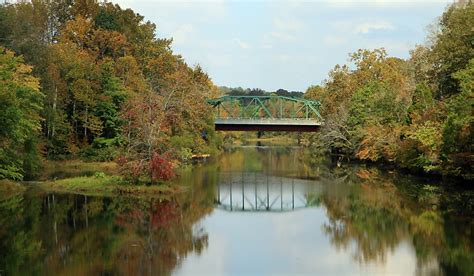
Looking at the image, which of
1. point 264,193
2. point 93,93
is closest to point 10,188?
point 264,193

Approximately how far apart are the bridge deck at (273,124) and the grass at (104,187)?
45.5 meters

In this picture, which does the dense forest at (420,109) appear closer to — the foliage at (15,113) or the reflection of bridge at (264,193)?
the reflection of bridge at (264,193)

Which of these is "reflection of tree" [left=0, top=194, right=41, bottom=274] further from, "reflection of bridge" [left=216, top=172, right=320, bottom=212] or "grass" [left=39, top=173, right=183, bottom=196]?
"reflection of bridge" [left=216, top=172, right=320, bottom=212]

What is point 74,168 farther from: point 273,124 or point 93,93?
point 273,124

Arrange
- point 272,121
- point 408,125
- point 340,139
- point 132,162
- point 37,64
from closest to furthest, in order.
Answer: point 132,162 < point 37,64 < point 408,125 < point 340,139 < point 272,121

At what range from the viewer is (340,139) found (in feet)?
237

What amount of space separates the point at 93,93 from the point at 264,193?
21.7 metres

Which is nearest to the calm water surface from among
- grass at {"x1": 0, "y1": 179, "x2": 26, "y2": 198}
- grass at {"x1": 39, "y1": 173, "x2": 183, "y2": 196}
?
grass at {"x1": 0, "y1": 179, "x2": 26, "y2": 198}

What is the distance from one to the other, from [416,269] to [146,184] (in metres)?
20.9

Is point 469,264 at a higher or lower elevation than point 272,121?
lower

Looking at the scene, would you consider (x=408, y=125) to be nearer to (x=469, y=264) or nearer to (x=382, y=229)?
(x=382, y=229)

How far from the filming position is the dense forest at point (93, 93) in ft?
122

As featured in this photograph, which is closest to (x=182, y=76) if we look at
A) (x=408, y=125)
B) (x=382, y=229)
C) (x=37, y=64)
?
(x=37, y=64)

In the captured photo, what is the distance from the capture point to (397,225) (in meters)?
27.1
